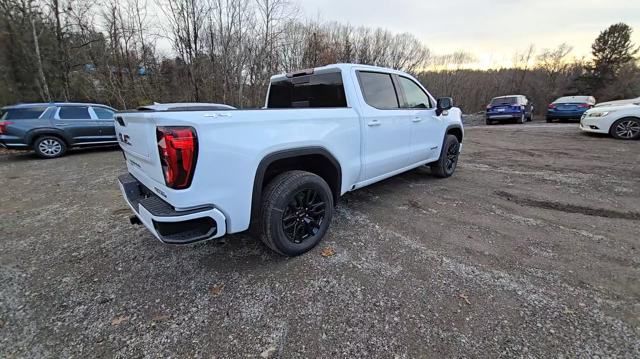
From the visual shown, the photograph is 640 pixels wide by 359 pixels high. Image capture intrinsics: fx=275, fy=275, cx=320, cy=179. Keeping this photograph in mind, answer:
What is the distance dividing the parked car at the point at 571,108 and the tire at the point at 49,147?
20803 mm

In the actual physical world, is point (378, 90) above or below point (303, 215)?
above

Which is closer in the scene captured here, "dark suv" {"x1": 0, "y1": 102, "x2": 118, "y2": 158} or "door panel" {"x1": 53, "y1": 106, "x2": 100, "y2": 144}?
"dark suv" {"x1": 0, "y1": 102, "x2": 118, "y2": 158}

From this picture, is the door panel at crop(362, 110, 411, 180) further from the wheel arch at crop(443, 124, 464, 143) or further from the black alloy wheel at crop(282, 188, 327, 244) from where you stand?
the wheel arch at crop(443, 124, 464, 143)

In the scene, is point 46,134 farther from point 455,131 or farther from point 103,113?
point 455,131

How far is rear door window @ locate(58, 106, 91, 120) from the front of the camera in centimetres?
794

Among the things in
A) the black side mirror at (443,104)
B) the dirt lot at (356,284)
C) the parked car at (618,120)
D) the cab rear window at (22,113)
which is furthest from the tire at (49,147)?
the parked car at (618,120)

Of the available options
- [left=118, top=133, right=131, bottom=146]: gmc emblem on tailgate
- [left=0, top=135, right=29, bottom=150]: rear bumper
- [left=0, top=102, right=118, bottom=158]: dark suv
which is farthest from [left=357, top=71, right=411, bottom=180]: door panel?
[left=0, top=135, right=29, bottom=150]: rear bumper

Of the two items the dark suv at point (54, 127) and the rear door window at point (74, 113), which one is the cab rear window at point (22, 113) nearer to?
the dark suv at point (54, 127)

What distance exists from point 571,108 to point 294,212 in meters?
17.3

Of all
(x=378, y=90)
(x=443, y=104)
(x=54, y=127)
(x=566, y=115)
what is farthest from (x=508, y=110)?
(x=54, y=127)

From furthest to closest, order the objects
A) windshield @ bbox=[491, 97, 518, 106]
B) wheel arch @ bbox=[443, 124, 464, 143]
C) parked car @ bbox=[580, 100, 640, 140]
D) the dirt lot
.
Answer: windshield @ bbox=[491, 97, 518, 106]
parked car @ bbox=[580, 100, 640, 140]
wheel arch @ bbox=[443, 124, 464, 143]
the dirt lot

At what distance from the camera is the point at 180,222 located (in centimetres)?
189

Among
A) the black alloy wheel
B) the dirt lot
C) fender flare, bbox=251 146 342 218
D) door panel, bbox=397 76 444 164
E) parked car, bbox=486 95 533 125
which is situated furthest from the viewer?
parked car, bbox=486 95 533 125

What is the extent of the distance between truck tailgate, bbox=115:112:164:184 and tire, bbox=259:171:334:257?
87 cm
